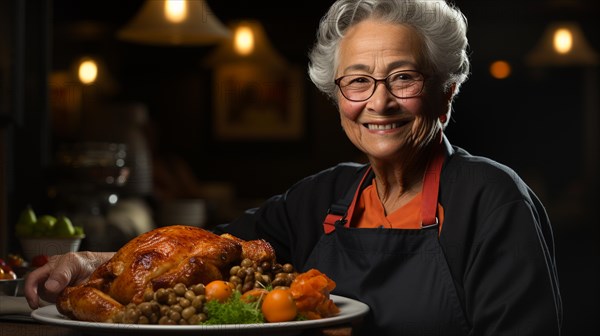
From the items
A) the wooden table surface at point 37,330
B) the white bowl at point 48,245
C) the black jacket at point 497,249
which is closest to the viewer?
the wooden table surface at point 37,330

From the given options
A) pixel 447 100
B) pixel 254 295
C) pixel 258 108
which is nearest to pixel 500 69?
pixel 258 108

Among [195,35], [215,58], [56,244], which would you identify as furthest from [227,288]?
[215,58]

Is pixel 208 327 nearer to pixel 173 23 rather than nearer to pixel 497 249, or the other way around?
pixel 497 249

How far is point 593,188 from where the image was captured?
8.57m

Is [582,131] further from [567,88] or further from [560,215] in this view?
[560,215]

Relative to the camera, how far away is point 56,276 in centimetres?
176

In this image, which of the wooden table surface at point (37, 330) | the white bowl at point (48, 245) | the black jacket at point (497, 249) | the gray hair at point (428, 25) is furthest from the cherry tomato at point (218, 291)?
the white bowl at point (48, 245)

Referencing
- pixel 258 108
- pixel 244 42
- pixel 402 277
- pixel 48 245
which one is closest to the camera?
pixel 402 277

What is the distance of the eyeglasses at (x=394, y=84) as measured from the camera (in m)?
1.95

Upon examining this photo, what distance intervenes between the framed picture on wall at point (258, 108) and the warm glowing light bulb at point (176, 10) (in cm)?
526

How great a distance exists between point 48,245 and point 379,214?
940 millimetres

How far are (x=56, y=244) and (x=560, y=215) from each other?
19.6ft

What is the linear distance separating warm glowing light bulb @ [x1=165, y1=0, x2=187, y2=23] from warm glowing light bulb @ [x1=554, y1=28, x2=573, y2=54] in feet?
12.2

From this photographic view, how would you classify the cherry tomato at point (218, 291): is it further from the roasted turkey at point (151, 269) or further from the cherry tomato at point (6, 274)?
the cherry tomato at point (6, 274)
